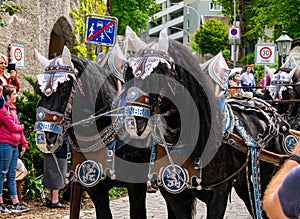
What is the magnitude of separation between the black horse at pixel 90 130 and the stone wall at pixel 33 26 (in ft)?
26.5

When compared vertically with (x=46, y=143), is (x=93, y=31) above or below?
above

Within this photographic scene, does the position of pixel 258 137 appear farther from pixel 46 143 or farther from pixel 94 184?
pixel 46 143

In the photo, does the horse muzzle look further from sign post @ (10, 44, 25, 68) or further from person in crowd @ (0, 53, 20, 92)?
sign post @ (10, 44, 25, 68)

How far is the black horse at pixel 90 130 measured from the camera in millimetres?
5660

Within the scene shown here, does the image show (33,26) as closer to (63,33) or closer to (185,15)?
(63,33)

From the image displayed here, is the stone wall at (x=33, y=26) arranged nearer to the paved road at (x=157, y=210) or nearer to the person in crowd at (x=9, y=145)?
the person in crowd at (x=9, y=145)

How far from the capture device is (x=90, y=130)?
594cm

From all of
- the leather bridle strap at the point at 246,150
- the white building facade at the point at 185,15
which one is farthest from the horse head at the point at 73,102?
the white building facade at the point at 185,15

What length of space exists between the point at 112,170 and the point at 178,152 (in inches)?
33.8

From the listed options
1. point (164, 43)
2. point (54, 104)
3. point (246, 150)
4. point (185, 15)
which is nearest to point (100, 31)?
point (54, 104)

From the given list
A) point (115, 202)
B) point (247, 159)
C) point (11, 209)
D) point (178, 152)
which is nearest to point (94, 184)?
point (178, 152)

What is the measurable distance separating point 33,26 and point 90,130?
33.1 feet

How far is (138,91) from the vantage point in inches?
192

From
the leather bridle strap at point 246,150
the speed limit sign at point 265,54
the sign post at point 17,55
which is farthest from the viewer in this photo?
the speed limit sign at point 265,54
